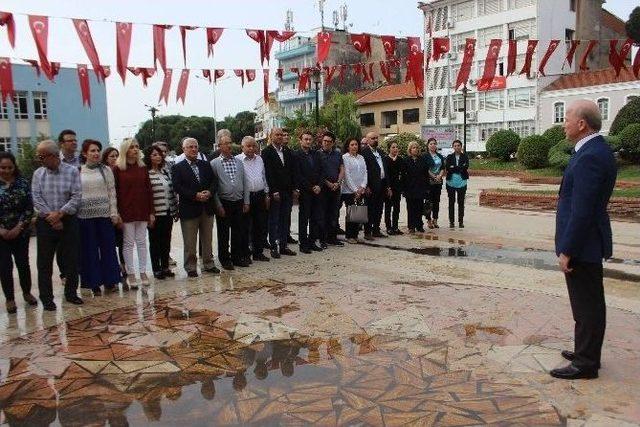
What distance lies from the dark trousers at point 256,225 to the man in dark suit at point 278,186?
0.63 ft

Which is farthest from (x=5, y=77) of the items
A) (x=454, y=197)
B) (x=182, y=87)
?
(x=454, y=197)

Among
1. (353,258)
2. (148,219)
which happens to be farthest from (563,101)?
(148,219)

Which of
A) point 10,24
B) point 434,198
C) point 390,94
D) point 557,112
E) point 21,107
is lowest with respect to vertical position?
point 434,198

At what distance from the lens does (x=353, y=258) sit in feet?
26.4

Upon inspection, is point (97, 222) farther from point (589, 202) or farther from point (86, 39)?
point (589, 202)

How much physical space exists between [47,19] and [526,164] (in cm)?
2365

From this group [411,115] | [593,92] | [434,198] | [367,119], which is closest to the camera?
[434,198]

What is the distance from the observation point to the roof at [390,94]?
46.7m

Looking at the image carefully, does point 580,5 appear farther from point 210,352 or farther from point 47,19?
point 210,352

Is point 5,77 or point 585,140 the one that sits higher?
point 5,77

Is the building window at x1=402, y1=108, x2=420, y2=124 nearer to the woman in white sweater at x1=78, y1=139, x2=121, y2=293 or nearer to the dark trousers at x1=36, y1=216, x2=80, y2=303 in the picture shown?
the woman in white sweater at x1=78, y1=139, x2=121, y2=293

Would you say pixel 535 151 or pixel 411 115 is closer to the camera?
pixel 535 151

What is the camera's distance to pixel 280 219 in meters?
8.34

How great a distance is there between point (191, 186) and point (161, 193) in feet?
1.23
